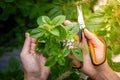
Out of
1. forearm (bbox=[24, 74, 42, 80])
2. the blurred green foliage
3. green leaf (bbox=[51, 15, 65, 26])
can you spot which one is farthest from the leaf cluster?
the blurred green foliage

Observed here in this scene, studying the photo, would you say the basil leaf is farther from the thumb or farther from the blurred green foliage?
the blurred green foliage

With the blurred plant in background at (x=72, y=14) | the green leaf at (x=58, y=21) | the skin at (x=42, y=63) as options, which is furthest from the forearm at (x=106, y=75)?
the green leaf at (x=58, y=21)

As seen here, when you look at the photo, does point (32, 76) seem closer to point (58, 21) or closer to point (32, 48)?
point (32, 48)

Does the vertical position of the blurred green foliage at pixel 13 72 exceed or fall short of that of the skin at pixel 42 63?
it falls short

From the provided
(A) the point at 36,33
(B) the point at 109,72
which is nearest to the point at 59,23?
(A) the point at 36,33

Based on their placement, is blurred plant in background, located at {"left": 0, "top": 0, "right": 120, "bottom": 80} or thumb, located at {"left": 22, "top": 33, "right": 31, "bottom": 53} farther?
blurred plant in background, located at {"left": 0, "top": 0, "right": 120, "bottom": 80}

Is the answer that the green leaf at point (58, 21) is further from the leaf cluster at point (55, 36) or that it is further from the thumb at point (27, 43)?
the thumb at point (27, 43)

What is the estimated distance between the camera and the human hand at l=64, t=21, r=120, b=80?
1.28m

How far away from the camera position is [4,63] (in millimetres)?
2246

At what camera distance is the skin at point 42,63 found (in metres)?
1.28

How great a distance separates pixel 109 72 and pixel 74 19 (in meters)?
0.40

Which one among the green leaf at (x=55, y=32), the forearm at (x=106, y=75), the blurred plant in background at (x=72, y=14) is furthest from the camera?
the blurred plant in background at (x=72, y=14)

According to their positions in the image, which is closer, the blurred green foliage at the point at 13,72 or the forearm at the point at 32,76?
the forearm at the point at 32,76

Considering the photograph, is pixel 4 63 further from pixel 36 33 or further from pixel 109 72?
pixel 36 33
